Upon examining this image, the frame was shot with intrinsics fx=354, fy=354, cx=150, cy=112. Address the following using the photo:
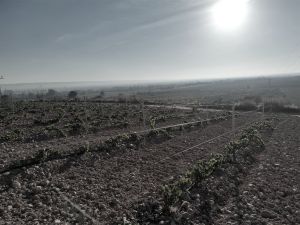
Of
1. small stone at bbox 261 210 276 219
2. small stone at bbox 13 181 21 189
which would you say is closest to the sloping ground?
small stone at bbox 261 210 276 219

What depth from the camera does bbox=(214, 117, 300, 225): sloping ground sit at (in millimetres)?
7289

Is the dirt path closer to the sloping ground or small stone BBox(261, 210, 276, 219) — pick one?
the sloping ground

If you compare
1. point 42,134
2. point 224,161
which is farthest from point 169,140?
point 42,134

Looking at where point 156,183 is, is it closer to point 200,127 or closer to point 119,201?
point 119,201

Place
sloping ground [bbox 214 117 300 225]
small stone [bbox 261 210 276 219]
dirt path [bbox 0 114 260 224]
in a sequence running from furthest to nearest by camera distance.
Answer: small stone [bbox 261 210 276 219] → sloping ground [bbox 214 117 300 225] → dirt path [bbox 0 114 260 224]

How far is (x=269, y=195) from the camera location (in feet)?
28.6

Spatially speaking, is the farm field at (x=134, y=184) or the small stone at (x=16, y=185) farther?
the small stone at (x=16, y=185)

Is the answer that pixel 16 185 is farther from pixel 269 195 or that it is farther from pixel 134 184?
pixel 269 195

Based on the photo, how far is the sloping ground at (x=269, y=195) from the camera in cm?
729

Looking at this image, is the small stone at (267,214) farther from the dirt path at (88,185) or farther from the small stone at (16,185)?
the small stone at (16,185)

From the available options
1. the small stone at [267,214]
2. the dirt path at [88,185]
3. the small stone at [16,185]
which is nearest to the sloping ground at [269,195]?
the small stone at [267,214]

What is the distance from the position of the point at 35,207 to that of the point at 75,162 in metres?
3.13

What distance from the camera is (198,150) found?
1351 cm

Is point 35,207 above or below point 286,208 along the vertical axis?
above
